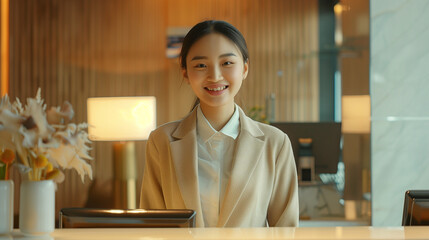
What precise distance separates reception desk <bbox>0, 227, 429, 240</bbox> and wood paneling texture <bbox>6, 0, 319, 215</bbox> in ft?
12.8

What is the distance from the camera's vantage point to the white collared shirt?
5.21 feet

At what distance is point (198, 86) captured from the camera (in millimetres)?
1631

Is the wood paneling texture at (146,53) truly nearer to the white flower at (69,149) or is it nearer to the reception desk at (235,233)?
the reception desk at (235,233)

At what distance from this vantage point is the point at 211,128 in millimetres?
1668

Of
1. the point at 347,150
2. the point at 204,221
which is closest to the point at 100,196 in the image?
the point at 347,150

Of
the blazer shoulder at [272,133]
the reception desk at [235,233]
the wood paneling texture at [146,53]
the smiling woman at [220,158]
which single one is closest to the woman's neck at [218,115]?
the smiling woman at [220,158]

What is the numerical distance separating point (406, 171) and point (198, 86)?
8.06ft

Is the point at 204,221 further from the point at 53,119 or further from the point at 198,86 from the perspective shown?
the point at 53,119

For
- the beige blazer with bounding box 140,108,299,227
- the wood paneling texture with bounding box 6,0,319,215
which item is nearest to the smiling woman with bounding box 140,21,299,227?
→ the beige blazer with bounding box 140,108,299,227

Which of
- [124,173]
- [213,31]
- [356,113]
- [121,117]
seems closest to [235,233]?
[213,31]

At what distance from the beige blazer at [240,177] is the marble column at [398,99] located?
2175mm

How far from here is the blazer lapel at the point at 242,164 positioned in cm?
153

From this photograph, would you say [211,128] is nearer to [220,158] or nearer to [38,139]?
[220,158]

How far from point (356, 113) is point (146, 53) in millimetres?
2342
